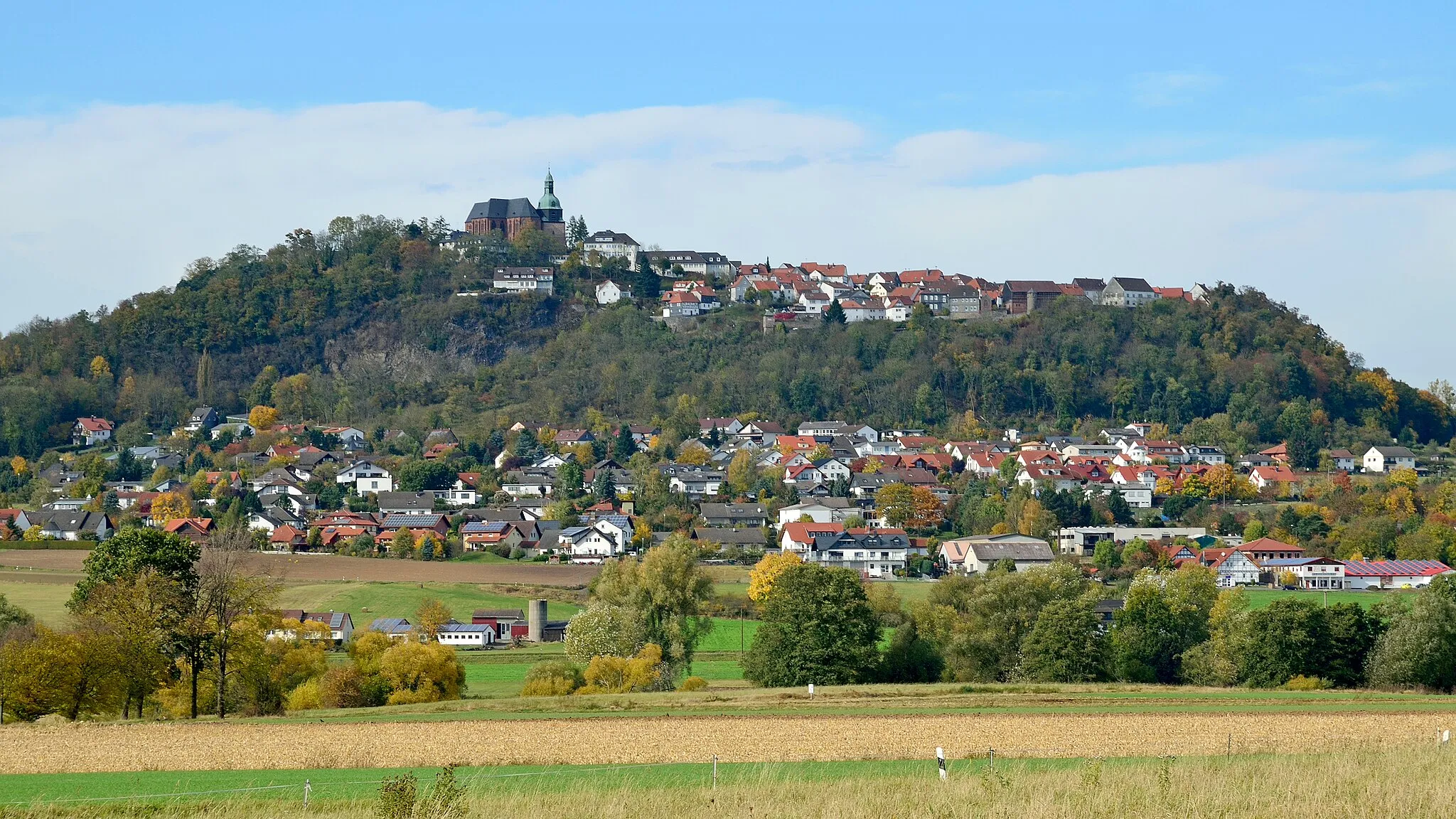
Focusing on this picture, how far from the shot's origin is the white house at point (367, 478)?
99.0m

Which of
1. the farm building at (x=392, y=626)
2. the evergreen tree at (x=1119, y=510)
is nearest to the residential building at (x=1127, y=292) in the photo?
the evergreen tree at (x=1119, y=510)

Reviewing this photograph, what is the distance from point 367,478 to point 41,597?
3799 centimetres

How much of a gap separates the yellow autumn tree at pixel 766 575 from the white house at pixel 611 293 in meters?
66.5

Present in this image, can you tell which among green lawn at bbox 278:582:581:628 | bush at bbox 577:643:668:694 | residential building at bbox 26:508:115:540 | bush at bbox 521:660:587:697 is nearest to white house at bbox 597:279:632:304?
residential building at bbox 26:508:115:540

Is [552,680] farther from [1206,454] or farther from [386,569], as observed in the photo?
[1206,454]

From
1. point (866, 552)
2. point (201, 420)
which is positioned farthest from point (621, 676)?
point (201, 420)

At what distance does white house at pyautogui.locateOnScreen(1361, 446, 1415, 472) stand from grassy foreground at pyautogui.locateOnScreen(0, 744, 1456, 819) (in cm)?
8630

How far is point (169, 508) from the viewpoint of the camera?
8988 centimetres

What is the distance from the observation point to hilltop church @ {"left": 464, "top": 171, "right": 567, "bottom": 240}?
148625mm

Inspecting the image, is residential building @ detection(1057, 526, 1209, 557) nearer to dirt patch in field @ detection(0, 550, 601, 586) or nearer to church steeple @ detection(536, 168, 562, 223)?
dirt patch in field @ detection(0, 550, 601, 586)

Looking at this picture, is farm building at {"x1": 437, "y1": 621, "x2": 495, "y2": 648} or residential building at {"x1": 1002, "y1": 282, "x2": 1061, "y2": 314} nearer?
farm building at {"x1": 437, "y1": 621, "x2": 495, "y2": 648}

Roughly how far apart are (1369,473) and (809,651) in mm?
67931

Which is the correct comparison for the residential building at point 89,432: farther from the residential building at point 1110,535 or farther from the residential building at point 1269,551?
the residential building at point 1269,551

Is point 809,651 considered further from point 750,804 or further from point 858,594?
point 750,804
